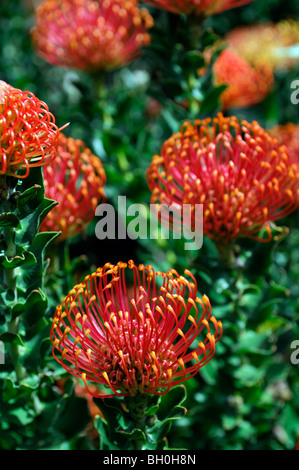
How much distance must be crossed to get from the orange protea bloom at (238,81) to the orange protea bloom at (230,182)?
691 mm

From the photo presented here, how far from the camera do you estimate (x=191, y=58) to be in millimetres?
1377

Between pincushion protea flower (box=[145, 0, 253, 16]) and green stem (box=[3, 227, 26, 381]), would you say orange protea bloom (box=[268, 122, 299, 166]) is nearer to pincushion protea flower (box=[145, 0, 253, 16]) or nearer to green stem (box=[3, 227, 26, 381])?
pincushion protea flower (box=[145, 0, 253, 16])

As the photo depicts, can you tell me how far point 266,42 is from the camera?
87.4 inches

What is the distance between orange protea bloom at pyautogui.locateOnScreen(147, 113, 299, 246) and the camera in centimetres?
106

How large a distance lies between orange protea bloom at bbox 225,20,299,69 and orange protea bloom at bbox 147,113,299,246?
3.39 ft

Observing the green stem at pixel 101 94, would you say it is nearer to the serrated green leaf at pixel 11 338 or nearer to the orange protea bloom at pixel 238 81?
the orange protea bloom at pixel 238 81

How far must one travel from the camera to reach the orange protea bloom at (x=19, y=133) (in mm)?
840

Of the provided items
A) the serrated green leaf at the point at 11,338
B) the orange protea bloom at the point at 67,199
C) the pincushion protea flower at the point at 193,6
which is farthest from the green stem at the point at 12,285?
the pincushion protea flower at the point at 193,6

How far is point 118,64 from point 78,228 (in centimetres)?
65

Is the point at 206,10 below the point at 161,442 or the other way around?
the other way around

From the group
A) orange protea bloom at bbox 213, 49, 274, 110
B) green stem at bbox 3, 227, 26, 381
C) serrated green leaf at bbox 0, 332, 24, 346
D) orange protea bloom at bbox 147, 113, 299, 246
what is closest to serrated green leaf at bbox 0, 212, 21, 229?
green stem at bbox 3, 227, 26, 381

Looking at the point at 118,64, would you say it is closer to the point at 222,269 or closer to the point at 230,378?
the point at 222,269

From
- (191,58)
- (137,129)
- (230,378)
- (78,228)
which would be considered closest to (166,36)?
(191,58)

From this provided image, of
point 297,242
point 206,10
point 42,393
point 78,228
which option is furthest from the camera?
point 297,242
